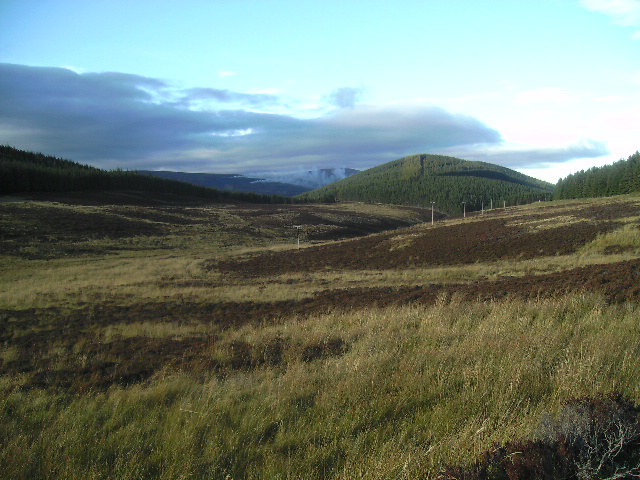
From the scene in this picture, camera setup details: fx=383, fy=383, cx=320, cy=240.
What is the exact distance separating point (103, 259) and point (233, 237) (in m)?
22.4

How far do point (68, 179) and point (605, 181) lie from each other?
14813 cm

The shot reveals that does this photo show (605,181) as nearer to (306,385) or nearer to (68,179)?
(306,385)

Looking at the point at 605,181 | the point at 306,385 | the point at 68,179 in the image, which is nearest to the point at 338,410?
the point at 306,385

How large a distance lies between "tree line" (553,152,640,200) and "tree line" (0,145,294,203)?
4301 inches

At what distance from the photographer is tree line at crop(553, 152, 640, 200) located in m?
93.8

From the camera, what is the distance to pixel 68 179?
97.8 metres

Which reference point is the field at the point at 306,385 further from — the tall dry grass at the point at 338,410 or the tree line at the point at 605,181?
the tree line at the point at 605,181

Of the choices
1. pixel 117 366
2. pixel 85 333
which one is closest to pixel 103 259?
pixel 85 333

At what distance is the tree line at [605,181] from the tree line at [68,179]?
10925 centimetres

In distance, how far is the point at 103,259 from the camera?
37.5 m

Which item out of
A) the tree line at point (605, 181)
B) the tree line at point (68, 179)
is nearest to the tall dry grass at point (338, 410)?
the tree line at point (68, 179)

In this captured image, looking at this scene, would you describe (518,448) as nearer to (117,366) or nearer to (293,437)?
(293,437)

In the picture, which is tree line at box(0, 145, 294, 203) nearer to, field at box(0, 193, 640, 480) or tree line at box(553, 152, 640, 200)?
field at box(0, 193, 640, 480)

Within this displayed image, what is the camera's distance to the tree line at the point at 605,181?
9381 cm
